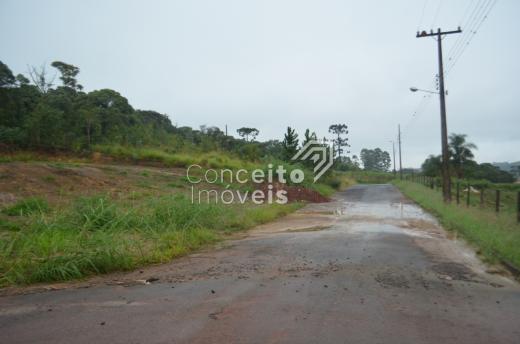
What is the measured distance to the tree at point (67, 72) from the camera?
37.6 metres

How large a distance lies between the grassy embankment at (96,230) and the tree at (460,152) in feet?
137

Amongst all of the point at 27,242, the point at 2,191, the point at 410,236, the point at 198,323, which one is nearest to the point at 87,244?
the point at 27,242

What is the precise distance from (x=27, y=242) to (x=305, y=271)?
4.37m

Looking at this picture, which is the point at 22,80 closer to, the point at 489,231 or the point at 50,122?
the point at 50,122

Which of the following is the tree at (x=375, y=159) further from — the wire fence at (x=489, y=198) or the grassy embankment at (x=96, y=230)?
the grassy embankment at (x=96, y=230)

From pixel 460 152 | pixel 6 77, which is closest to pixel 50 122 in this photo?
pixel 6 77

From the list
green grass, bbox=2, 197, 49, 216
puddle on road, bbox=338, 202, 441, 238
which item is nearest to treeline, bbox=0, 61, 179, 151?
green grass, bbox=2, 197, 49, 216

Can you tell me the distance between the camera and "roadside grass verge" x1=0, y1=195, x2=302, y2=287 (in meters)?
5.86

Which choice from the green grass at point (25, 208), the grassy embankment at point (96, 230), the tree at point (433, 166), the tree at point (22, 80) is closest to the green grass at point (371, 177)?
the tree at point (433, 166)

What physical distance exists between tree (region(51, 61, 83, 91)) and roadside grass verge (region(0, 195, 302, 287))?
32.3 m

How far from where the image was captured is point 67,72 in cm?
3809

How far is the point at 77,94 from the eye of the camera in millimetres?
37656

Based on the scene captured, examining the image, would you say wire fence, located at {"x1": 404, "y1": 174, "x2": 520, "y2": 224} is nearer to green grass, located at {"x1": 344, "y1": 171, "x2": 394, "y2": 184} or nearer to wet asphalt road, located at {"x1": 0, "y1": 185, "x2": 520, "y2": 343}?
wet asphalt road, located at {"x1": 0, "y1": 185, "x2": 520, "y2": 343}

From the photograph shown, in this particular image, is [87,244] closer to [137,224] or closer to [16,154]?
[137,224]
